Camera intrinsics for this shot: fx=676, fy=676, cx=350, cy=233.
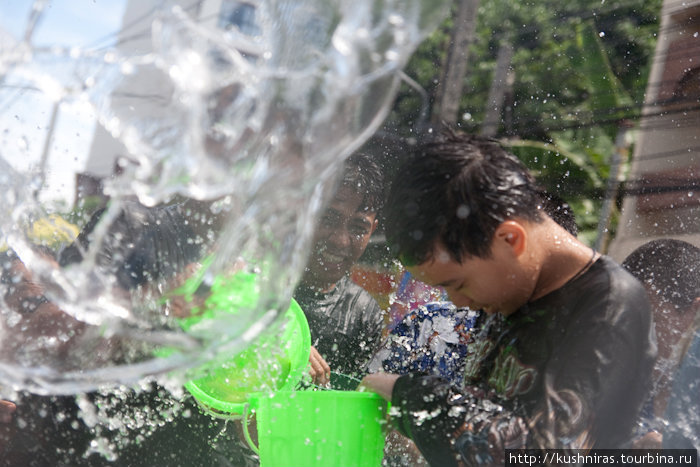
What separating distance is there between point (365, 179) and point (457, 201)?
80 cm

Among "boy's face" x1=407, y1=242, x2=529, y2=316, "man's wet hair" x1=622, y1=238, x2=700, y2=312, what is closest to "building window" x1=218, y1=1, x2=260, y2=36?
"boy's face" x1=407, y1=242, x2=529, y2=316

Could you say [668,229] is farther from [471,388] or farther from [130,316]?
[130,316]

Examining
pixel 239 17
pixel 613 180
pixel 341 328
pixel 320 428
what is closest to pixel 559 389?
pixel 320 428

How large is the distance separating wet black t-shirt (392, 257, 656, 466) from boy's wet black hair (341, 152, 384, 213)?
2.75 ft

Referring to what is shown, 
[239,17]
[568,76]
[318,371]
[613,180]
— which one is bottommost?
[613,180]

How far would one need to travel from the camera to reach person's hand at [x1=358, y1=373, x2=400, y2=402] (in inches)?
59.8

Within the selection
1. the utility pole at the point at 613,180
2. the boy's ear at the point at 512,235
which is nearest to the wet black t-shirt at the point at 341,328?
the boy's ear at the point at 512,235

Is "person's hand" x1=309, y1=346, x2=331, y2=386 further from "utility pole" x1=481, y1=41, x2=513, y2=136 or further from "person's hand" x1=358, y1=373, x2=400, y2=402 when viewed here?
"utility pole" x1=481, y1=41, x2=513, y2=136

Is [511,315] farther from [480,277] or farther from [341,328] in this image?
[341,328]

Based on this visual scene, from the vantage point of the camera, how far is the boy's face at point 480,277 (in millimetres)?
1610

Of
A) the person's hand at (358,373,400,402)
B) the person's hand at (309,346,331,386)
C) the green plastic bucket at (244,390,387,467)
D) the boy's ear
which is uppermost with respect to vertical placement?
the boy's ear

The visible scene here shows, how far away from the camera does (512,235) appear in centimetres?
159

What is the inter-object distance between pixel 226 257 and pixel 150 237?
15.6 inches

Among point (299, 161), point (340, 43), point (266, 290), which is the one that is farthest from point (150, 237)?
point (340, 43)
